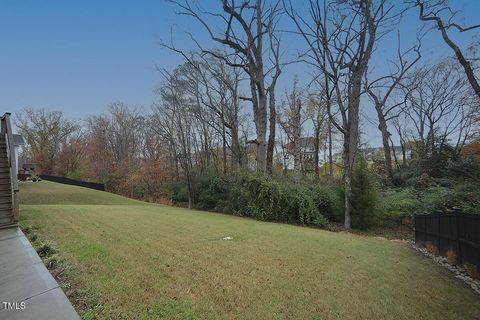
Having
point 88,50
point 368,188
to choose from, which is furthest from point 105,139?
point 368,188

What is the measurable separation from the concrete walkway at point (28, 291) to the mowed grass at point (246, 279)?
0.24 m

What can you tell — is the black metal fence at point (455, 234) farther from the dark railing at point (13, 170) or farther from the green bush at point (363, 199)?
the dark railing at point (13, 170)

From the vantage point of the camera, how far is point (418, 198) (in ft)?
40.1

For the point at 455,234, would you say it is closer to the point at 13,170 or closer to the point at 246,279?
the point at 246,279

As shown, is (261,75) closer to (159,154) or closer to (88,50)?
(88,50)

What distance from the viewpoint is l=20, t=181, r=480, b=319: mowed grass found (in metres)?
2.88

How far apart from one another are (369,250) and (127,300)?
5.20 metres

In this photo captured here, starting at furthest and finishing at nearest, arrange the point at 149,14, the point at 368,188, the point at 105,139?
the point at 105,139
the point at 149,14
the point at 368,188

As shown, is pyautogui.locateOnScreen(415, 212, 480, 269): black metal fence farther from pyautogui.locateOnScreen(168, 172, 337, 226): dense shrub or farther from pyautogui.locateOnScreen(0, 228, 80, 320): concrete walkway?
pyautogui.locateOnScreen(0, 228, 80, 320): concrete walkway

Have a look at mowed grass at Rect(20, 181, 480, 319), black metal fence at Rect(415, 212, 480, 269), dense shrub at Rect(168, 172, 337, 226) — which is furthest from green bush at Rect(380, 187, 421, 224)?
mowed grass at Rect(20, 181, 480, 319)

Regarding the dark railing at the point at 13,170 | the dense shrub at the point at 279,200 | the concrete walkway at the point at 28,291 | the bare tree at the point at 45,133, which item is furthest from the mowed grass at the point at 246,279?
the bare tree at the point at 45,133

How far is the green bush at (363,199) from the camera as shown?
11.4 metres

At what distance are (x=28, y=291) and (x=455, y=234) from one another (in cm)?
738

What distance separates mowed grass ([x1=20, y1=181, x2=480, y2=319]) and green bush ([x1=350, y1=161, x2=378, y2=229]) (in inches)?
216
